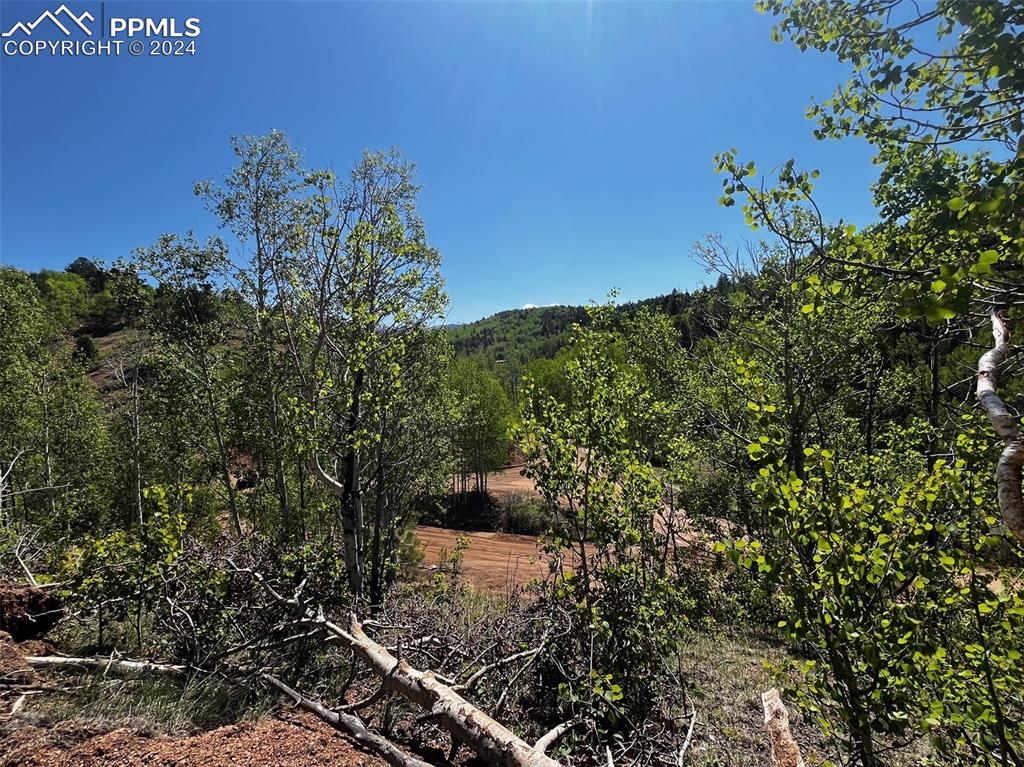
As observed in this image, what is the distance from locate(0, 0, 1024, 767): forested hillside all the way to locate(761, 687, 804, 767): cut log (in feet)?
0.07

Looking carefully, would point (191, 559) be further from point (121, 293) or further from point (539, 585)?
point (121, 293)

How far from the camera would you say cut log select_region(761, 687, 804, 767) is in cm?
313

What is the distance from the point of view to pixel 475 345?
197 meters

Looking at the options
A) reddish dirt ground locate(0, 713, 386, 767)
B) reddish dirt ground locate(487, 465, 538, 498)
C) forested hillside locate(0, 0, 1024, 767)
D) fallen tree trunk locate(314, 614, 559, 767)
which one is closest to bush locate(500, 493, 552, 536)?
reddish dirt ground locate(487, 465, 538, 498)

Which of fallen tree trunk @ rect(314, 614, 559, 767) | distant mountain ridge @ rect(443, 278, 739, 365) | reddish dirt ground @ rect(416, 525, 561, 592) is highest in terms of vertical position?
distant mountain ridge @ rect(443, 278, 739, 365)

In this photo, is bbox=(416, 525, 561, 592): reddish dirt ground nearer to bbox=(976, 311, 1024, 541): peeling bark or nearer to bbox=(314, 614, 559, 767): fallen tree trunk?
bbox=(314, 614, 559, 767): fallen tree trunk

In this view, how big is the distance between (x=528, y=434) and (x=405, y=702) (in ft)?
12.2

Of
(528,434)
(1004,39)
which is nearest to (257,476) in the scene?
(528,434)

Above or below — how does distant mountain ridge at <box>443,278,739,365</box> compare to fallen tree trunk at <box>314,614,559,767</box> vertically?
above

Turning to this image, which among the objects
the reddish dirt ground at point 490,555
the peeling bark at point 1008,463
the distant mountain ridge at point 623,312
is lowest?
the reddish dirt ground at point 490,555

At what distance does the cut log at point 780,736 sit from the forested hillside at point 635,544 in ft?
0.07

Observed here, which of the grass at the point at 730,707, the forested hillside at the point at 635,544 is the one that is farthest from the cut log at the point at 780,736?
the grass at the point at 730,707

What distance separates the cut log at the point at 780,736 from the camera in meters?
3.13

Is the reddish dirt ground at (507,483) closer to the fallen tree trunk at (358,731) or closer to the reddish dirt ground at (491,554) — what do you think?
the reddish dirt ground at (491,554)
